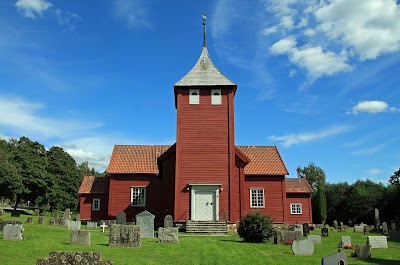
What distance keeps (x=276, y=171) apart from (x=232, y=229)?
999cm

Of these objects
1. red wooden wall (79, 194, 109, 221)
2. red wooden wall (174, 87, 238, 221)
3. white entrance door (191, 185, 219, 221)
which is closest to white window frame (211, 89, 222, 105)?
red wooden wall (174, 87, 238, 221)

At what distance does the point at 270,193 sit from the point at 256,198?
4.88 ft

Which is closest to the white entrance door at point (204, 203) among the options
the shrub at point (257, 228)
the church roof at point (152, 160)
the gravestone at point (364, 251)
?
the church roof at point (152, 160)

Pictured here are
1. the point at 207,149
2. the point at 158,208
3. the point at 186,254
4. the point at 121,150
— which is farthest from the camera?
the point at 121,150

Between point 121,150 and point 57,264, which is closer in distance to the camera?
point 57,264

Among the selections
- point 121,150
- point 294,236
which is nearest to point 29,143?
point 121,150

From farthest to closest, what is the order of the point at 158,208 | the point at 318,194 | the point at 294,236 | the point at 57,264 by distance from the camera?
the point at 318,194 → the point at 158,208 → the point at 294,236 → the point at 57,264

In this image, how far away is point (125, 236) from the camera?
15930 millimetres

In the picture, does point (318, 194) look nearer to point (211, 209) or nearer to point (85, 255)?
point (211, 209)

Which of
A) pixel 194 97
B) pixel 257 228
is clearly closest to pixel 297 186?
pixel 194 97

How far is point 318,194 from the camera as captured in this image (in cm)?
5172

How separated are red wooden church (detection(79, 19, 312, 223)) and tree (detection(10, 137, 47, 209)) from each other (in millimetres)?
15740

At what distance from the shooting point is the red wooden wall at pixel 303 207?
131ft

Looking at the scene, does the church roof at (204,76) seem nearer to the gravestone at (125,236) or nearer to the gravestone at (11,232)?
the gravestone at (125,236)
